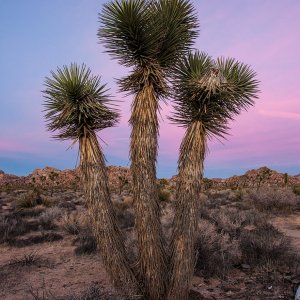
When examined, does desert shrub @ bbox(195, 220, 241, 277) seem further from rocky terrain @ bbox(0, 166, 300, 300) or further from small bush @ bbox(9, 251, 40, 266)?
small bush @ bbox(9, 251, 40, 266)

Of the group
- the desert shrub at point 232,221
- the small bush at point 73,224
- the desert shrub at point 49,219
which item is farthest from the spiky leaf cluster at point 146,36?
the desert shrub at point 49,219

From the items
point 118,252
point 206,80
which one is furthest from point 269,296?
point 206,80

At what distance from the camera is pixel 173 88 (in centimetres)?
611

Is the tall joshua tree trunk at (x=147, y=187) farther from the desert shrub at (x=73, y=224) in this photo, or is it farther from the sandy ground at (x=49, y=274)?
the desert shrub at (x=73, y=224)

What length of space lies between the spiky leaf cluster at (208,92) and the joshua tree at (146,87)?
1.06 ft

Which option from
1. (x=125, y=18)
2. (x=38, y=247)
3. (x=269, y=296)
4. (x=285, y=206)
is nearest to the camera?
(x=125, y=18)

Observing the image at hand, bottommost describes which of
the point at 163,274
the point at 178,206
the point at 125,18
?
the point at 163,274

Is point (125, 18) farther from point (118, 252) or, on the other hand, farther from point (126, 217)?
point (126, 217)

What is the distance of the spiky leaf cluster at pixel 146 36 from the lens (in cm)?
563

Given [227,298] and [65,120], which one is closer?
[65,120]

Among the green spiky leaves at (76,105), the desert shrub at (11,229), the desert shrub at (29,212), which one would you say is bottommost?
the desert shrub at (11,229)

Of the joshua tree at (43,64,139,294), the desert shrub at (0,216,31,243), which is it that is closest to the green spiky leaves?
the joshua tree at (43,64,139,294)

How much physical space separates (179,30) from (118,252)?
3520 millimetres

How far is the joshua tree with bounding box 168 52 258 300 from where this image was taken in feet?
19.2
